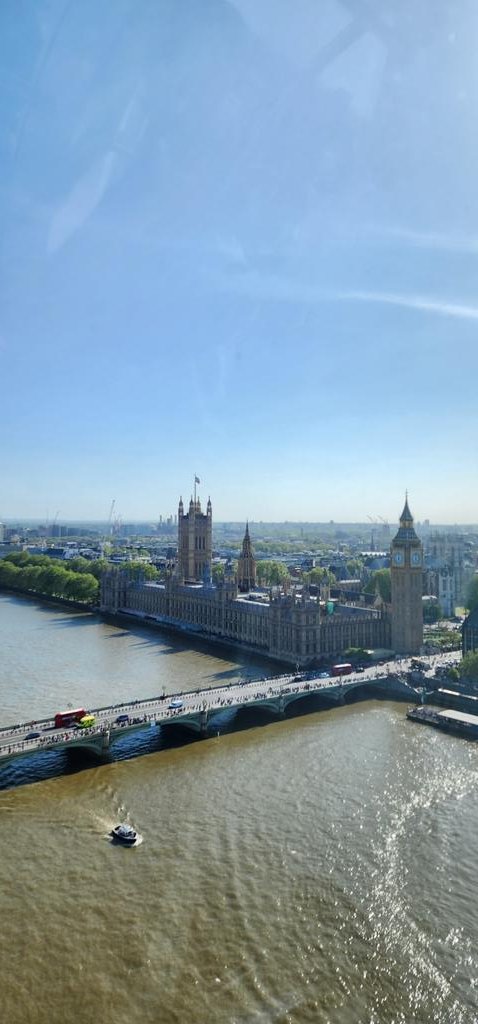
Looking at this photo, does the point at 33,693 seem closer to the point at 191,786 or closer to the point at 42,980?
the point at 191,786

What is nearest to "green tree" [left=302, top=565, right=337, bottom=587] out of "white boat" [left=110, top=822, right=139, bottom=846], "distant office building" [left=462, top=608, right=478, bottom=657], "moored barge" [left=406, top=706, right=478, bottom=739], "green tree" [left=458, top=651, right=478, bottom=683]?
"distant office building" [left=462, top=608, right=478, bottom=657]

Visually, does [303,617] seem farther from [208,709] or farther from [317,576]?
[317,576]

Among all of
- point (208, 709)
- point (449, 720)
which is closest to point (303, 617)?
point (449, 720)

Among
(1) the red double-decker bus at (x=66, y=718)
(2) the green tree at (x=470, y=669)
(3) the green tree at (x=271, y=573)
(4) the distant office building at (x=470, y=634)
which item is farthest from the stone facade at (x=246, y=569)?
→ (1) the red double-decker bus at (x=66, y=718)

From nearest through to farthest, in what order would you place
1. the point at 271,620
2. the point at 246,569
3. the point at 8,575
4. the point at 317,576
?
the point at 271,620, the point at 246,569, the point at 317,576, the point at 8,575

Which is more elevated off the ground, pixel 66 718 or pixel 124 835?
pixel 66 718

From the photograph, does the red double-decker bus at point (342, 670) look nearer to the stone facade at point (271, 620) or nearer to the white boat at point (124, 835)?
the stone facade at point (271, 620)

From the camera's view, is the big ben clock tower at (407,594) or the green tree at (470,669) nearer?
the green tree at (470,669)
